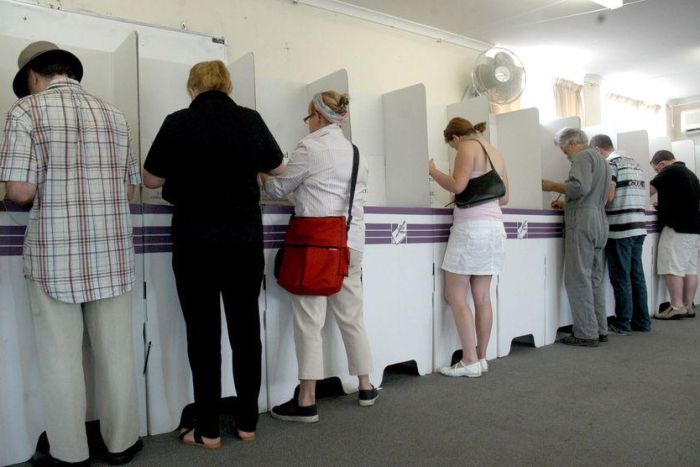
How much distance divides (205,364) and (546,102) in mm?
5673

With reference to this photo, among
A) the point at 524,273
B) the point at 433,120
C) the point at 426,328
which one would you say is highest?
A: the point at 433,120

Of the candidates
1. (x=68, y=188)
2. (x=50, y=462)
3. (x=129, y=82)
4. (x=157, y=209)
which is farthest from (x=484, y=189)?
(x=50, y=462)

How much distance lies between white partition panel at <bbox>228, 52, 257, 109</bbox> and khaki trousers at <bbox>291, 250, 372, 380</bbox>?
986 millimetres

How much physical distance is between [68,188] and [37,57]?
0.46 m

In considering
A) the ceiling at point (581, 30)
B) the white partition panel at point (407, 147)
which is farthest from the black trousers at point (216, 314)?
the ceiling at point (581, 30)

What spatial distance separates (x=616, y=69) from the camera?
22.4 ft

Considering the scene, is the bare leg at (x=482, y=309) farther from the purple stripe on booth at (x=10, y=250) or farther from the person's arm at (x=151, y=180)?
the purple stripe on booth at (x=10, y=250)

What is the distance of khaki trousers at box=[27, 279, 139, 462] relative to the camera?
176 cm

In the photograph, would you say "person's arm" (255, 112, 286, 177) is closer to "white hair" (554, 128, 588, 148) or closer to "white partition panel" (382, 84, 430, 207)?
"white partition panel" (382, 84, 430, 207)

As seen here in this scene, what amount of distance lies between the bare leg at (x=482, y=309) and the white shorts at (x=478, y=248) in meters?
0.08

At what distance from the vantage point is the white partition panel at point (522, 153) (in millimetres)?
3879

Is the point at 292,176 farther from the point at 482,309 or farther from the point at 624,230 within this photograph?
the point at 624,230

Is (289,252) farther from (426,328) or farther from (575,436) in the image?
(575,436)

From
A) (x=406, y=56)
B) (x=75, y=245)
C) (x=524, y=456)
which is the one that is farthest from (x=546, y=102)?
(x=75, y=245)
